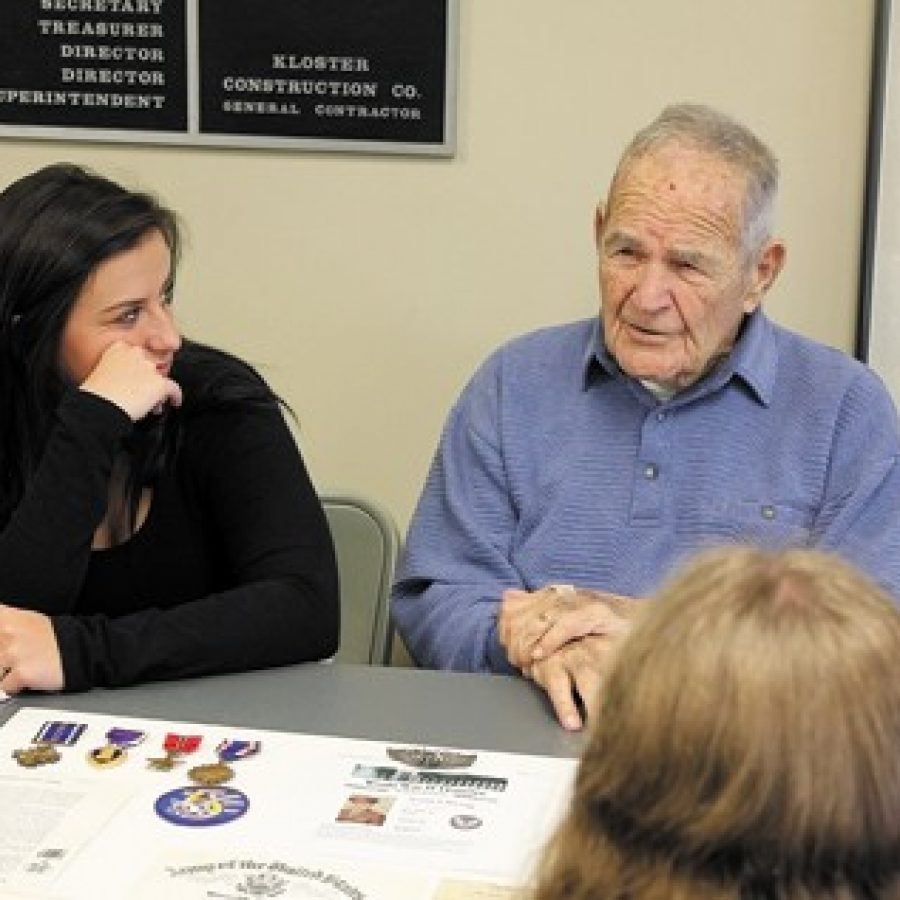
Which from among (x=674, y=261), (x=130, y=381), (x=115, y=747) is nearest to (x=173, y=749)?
(x=115, y=747)

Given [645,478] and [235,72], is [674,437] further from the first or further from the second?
[235,72]

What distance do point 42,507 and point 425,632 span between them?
1.67 feet

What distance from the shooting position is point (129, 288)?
1778mm

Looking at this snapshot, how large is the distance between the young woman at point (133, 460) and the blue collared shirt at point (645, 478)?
240 mm

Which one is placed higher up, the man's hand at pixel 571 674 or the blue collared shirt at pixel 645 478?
the blue collared shirt at pixel 645 478

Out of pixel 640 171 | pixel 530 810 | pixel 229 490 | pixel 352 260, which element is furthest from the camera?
pixel 352 260

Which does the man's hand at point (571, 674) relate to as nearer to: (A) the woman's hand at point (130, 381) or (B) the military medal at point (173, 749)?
(B) the military medal at point (173, 749)

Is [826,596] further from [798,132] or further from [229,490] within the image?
[798,132]

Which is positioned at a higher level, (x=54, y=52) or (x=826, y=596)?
(x=54, y=52)

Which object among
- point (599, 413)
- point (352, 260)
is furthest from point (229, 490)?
point (352, 260)

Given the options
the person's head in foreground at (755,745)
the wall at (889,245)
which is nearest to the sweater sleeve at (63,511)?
the person's head in foreground at (755,745)

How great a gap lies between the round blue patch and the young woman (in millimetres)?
308

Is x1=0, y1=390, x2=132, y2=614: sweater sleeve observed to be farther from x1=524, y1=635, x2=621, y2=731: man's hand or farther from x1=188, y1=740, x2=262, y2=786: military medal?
x1=524, y1=635, x2=621, y2=731: man's hand

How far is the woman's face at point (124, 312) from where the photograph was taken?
1773 millimetres
